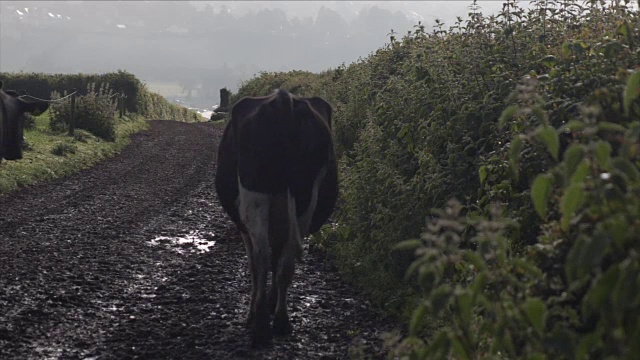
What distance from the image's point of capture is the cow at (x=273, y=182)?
604cm

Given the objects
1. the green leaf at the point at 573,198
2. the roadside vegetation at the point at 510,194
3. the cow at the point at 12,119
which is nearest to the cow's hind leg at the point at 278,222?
the roadside vegetation at the point at 510,194

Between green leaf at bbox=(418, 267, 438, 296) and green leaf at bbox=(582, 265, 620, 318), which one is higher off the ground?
green leaf at bbox=(582, 265, 620, 318)

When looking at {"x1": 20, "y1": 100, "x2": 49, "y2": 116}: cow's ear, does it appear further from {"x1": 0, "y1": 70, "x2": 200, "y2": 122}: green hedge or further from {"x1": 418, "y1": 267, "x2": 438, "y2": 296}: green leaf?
{"x1": 0, "y1": 70, "x2": 200, "y2": 122}: green hedge

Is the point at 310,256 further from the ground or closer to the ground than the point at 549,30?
closer to the ground

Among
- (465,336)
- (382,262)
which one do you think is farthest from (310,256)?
(465,336)

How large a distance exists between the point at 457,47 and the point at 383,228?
2633mm

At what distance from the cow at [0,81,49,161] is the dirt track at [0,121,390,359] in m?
0.99

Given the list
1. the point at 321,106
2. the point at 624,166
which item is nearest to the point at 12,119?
the point at 321,106

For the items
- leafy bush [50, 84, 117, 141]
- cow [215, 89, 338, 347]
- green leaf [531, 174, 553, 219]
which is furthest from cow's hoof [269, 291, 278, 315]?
leafy bush [50, 84, 117, 141]

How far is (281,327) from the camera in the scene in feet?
21.5

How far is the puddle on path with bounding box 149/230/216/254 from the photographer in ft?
33.1

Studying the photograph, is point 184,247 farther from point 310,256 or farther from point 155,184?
point 155,184

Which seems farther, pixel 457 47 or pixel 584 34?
pixel 457 47

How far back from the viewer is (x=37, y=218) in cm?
1160
